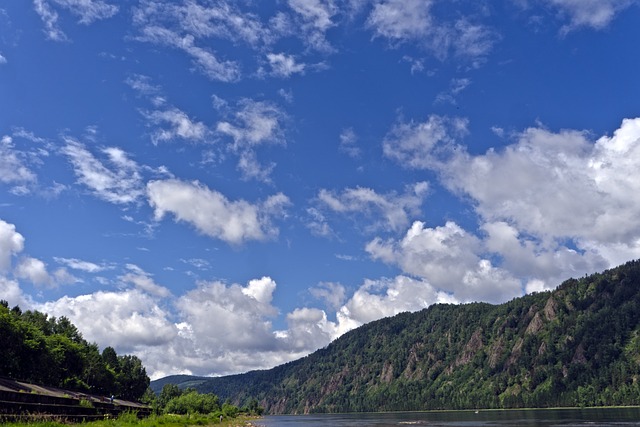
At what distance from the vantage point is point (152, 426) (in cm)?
8138

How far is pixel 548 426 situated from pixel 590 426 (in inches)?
445

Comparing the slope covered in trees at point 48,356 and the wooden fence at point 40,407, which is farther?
the slope covered in trees at point 48,356

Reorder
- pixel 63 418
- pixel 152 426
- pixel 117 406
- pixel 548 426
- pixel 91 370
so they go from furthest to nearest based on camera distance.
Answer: pixel 91 370
pixel 548 426
pixel 117 406
pixel 152 426
pixel 63 418

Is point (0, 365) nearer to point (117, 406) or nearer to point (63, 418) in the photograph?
point (117, 406)

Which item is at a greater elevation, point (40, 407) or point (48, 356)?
point (48, 356)

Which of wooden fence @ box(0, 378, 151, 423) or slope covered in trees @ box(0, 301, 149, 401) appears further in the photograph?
slope covered in trees @ box(0, 301, 149, 401)

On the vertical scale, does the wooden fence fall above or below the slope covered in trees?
below

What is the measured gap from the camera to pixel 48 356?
4916 inches

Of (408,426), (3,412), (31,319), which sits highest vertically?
(31,319)

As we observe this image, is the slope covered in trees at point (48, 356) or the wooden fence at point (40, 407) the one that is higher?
the slope covered in trees at point (48, 356)

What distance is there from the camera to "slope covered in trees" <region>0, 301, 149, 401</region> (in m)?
112

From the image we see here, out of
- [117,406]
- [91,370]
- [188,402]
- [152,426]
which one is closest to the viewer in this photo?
[152,426]

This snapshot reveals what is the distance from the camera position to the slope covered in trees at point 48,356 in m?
112

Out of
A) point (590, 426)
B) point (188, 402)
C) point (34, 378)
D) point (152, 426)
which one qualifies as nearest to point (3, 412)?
point (152, 426)
